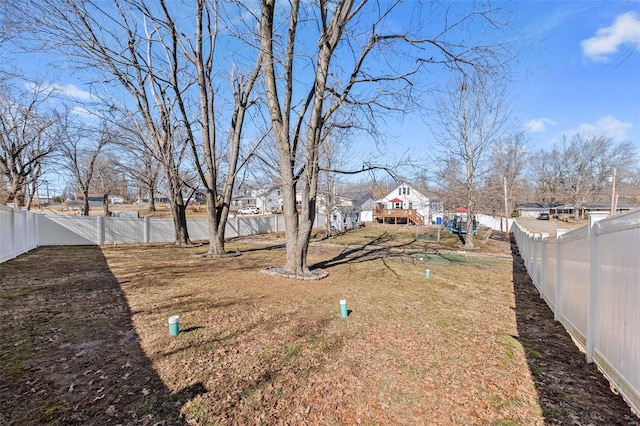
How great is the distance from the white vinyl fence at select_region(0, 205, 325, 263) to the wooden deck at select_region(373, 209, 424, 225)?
22608 millimetres

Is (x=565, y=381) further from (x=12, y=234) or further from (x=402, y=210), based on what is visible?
(x=402, y=210)

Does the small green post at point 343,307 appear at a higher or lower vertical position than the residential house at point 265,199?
lower

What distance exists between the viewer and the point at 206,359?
323cm

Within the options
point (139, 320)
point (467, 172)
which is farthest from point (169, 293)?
point (467, 172)

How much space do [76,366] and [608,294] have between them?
5009 millimetres

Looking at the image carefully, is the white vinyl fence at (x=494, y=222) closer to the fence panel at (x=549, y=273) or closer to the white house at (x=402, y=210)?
the white house at (x=402, y=210)

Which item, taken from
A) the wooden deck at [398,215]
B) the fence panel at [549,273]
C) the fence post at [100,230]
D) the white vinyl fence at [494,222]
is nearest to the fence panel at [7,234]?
the fence post at [100,230]

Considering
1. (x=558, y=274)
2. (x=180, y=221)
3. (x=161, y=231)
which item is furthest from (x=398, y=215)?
(x=558, y=274)

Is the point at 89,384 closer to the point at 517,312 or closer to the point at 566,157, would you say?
the point at 517,312

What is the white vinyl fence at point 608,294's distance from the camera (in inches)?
88.2

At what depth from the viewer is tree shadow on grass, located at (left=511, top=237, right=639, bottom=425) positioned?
2.46 metres

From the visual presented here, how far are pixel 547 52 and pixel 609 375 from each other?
5.83 meters

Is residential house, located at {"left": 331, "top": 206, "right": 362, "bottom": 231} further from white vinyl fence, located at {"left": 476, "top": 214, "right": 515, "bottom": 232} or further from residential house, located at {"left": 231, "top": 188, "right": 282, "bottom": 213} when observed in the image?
white vinyl fence, located at {"left": 476, "top": 214, "right": 515, "bottom": 232}

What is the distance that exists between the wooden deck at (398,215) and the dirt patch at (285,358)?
27840mm
